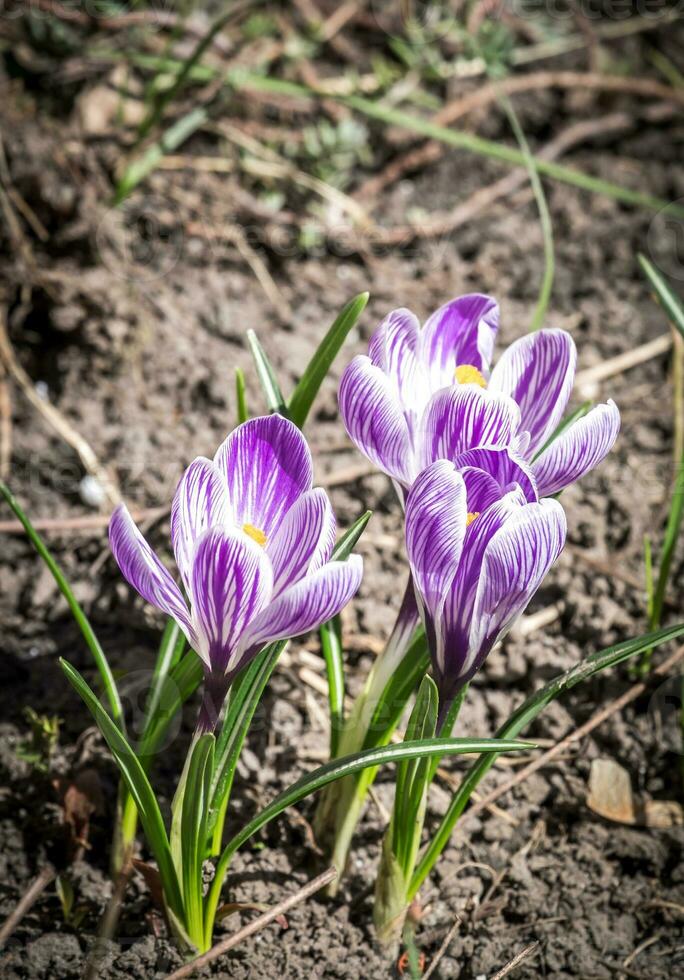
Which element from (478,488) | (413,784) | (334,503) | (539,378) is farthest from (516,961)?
(334,503)

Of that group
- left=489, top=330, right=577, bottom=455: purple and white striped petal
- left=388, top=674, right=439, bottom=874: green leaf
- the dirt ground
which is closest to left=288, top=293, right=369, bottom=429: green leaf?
left=489, top=330, right=577, bottom=455: purple and white striped petal

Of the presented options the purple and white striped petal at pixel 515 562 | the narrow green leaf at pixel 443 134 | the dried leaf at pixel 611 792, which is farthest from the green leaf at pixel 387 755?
the narrow green leaf at pixel 443 134

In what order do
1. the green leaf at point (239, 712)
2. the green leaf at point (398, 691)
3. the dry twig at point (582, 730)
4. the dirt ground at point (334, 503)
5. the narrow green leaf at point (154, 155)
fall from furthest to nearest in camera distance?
1. the narrow green leaf at point (154, 155)
2. the dry twig at point (582, 730)
3. the dirt ground at point (334, 503)
4. the green leaf at point (398, 691)
5. the green leaf at point (239, 712)

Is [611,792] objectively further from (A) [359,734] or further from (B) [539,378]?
(B) [539,378]

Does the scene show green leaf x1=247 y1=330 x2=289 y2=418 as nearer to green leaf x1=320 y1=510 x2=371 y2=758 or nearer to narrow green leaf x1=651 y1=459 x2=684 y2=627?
green leaf x1=320 y1=510 x2=371 y2=758

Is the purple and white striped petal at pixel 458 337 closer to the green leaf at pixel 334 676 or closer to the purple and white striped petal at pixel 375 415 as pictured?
the purple and white striped petal at pixel 375 415
